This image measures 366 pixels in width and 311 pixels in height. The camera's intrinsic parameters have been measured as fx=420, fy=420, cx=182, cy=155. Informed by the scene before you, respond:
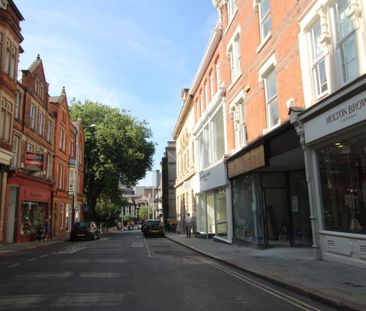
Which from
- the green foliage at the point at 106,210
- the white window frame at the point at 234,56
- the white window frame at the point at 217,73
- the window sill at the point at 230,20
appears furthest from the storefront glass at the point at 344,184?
the green foliage at the point at 106,210

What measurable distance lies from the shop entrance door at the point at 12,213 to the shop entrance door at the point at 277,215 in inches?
713

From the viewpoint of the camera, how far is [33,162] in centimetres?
2984

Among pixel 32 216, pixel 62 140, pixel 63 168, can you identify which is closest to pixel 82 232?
pixel 32 216

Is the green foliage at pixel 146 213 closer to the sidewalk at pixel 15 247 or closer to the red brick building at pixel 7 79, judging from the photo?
the sidewalk at pixel 15 247

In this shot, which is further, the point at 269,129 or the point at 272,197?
the point at 272,197

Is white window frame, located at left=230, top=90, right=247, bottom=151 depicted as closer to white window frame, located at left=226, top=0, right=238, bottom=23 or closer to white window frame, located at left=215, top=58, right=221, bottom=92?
white window frame, located at left=215, top=58, right=221, bottom=92

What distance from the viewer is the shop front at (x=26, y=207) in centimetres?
2853

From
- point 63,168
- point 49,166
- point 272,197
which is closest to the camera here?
point 272,197

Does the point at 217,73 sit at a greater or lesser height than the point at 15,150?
greater

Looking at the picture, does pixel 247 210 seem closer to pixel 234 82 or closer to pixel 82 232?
pixel 234 82

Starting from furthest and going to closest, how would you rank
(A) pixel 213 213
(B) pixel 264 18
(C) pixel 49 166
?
(C) pixel 49 166, (A) pixel 213 213, (B) pixel 264 18

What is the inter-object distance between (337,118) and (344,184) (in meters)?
1.86

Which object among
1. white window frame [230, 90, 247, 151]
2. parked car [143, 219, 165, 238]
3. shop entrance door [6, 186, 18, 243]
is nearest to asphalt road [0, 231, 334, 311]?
white window frame [230, 90, 247, 151]

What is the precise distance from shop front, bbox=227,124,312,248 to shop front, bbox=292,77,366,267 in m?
2.70
